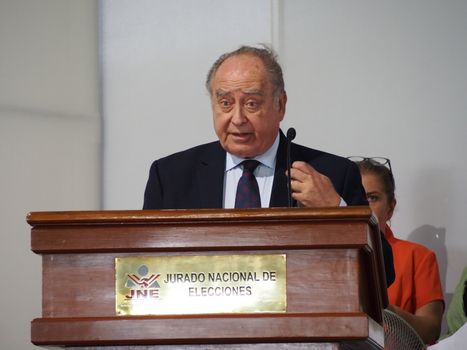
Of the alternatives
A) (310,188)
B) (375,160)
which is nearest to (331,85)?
(375,160)

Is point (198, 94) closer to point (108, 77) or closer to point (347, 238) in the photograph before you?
point (108, 77)

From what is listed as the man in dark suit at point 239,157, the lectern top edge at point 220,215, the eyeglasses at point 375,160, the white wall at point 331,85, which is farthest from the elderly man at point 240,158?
the white wall at point 331,85

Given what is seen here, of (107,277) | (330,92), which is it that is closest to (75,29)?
(330,92)

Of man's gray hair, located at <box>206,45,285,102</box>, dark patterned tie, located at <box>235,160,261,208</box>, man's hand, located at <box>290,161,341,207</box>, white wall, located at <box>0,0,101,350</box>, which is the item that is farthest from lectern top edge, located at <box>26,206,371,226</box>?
white wall, located at <box>0,0,101,350</box>

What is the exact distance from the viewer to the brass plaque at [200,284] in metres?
1.66

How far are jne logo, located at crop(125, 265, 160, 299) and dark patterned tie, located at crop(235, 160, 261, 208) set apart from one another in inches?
23.5

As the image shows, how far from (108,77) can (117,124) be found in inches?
7.2

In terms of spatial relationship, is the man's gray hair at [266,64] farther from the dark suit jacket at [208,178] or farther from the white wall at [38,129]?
the white wall at [38,129]

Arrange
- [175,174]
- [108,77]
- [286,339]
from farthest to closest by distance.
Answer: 1. [108,77]
2. [175,174]
3. [286,339]

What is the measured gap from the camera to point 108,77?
165 inches

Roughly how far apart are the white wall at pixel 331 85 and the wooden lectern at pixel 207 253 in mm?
2284

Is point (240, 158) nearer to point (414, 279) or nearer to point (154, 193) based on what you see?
point (154, 193)

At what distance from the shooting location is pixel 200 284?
167 centimetres

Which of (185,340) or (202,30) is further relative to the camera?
(202,30)
